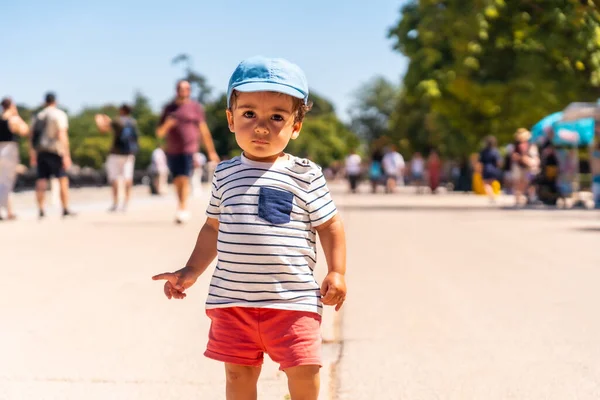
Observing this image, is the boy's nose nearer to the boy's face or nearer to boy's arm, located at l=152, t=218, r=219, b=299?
the boy's face

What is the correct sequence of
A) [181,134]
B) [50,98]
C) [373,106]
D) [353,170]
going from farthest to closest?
1. [373,106]
2. [353,170]
3. [50,98]
4. [181,134]

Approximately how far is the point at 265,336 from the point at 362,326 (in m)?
2.55

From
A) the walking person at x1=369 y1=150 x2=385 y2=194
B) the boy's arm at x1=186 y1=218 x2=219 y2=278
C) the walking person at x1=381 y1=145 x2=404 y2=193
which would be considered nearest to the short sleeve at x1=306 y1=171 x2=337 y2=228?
the boy's arm at x1=186 y1=218 x2=219 y2=278

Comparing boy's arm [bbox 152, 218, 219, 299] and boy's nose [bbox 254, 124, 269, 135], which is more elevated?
boy's nose [bbox 254, 124, 269, 135]

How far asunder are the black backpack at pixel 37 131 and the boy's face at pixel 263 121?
1207cm

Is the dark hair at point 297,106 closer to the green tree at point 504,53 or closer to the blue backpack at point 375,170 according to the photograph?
the green tree at point 504,53

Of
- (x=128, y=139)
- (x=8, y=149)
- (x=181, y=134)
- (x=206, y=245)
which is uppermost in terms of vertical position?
(x=128, y=139)

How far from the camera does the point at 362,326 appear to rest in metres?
5.59

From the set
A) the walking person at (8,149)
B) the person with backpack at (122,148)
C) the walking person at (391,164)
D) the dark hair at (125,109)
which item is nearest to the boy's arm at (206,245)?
the walking person at (8,149)

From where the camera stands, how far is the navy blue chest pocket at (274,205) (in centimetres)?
310

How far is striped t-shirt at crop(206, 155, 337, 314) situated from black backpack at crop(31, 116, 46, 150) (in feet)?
39.4

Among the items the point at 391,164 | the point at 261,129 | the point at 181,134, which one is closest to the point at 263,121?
the point at 261,129

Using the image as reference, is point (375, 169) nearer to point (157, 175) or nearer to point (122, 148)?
point (157, 175)

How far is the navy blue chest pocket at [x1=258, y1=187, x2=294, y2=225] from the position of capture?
3098 millimetres
